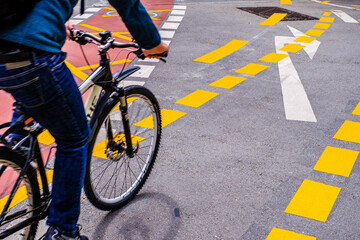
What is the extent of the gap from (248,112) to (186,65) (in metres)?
1.95

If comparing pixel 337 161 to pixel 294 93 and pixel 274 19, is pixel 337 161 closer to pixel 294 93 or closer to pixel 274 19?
pixel 294 93

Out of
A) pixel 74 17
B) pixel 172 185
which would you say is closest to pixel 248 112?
pixel 172 185

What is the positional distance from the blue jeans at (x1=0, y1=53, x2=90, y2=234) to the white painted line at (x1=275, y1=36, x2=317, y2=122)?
10.2 feet

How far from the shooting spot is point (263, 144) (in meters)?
4.14

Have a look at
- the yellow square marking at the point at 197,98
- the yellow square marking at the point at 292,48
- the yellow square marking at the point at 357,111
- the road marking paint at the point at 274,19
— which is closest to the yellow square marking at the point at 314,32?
the road marking paint at the point at 274,19

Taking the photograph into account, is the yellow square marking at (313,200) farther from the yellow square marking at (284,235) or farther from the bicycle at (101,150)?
the bicycle at (101,150)

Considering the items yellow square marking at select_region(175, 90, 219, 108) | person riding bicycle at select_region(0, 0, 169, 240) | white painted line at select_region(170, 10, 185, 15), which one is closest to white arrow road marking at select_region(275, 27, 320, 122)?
yellow square marking at select_region(175, 90, 219, 108)

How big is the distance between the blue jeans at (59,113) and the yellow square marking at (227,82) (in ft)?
12.1

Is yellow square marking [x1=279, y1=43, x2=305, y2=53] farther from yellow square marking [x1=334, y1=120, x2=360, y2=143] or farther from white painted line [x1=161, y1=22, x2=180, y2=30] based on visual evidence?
yellow square marking [x1=334, y1=120, x2=360, y2=143]

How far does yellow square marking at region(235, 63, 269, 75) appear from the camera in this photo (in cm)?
618

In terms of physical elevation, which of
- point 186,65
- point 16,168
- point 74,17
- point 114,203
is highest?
point 16,168

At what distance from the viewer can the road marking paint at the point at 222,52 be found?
6797mm

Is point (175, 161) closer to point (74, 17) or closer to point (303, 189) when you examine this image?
point (303, 189)

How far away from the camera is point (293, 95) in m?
5.29
